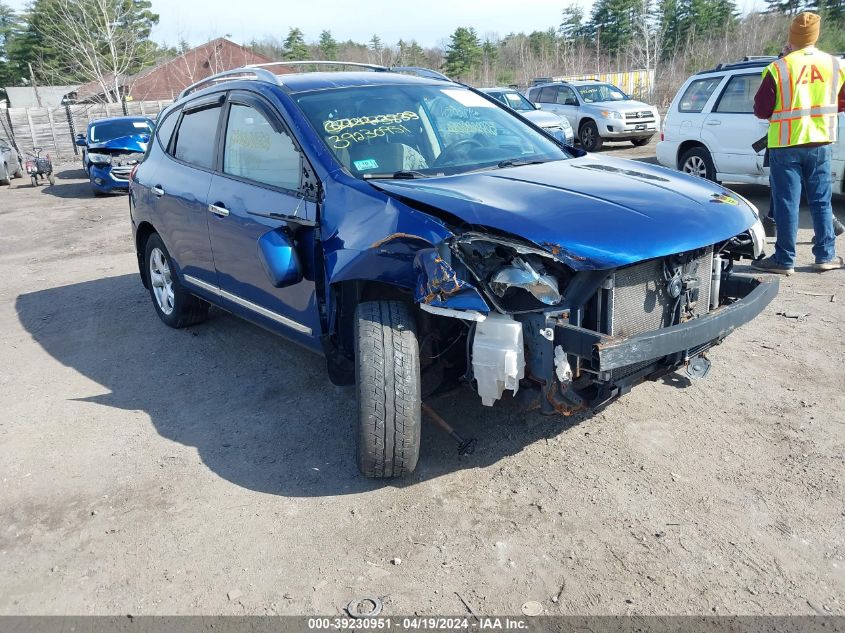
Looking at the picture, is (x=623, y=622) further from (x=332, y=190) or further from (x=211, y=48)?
(x=211, y=48)

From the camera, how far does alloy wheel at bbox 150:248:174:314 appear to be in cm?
566

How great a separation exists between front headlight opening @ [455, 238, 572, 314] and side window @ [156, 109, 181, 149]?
11.0 ft

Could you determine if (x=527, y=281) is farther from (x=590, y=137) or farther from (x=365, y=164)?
(x=590, y=137)

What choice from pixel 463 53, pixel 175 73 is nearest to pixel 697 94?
pixel 175 73

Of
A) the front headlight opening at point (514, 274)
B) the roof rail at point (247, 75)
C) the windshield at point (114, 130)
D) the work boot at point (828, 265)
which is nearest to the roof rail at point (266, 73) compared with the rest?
the roof rail at point (247, 75)

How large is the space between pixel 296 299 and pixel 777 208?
452 cm

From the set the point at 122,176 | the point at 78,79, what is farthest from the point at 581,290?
the point at 78,79

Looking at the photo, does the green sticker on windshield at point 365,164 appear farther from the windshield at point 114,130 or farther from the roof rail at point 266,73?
the windshield at point 114,130

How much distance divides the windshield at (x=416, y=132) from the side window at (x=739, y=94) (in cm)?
581

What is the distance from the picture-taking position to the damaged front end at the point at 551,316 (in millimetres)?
2834

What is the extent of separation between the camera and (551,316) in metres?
2.86

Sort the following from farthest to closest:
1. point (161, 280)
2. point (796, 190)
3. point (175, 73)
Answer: point (175, 73), point (796, 190), point (161, 280)

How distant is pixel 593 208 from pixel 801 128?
12.9ft

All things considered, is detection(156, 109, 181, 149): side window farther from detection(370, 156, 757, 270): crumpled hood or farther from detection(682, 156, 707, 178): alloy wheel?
detection(682, 156, 707, 178): alloy wheel
